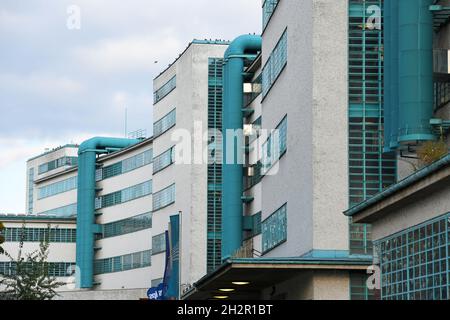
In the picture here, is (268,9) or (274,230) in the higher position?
(268,9)

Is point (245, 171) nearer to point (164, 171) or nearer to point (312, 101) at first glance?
point (164, 171)

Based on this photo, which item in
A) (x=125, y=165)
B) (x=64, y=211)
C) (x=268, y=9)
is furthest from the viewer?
(x=64, y=211)

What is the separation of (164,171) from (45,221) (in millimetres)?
30959

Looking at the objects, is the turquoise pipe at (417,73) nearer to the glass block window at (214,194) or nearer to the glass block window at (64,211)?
the glass block window at (214,194)

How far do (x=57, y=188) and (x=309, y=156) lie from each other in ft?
303

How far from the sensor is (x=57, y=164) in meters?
161

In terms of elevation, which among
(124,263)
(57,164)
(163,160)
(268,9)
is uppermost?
(57,164)

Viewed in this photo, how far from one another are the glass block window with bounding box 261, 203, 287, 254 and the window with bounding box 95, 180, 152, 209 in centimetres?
4875

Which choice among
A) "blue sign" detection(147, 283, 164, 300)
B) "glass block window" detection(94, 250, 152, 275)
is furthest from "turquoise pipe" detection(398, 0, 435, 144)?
"glass block window" detection(94, 250, 152, 275)

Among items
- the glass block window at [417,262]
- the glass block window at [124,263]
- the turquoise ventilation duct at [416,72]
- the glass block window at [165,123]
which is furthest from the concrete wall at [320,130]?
the glass block window at [124,263]

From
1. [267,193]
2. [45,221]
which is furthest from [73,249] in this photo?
[267,193]

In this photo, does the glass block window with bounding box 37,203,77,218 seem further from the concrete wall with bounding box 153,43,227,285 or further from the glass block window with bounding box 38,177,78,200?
the concrete wall with bounding box 153,43,227,285

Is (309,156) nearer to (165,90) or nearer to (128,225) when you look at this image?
(165,90)

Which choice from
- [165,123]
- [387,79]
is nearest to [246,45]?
[165,123]
